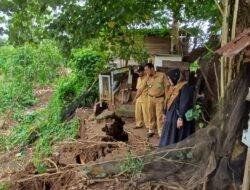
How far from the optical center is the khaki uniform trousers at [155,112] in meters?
8.66

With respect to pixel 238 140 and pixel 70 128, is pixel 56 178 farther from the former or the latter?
pixel 70 128

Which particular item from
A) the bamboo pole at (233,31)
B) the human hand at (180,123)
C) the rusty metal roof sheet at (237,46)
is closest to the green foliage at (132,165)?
the human hand at (180,123)

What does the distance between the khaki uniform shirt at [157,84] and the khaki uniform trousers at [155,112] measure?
4.7 inches

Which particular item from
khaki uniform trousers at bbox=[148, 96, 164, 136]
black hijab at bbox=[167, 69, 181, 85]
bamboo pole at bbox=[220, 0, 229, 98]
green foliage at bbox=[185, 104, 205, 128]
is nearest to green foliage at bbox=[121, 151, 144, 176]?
green foliage at bbox=[185, 104, 205, 128]

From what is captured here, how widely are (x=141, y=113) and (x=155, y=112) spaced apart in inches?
23.6

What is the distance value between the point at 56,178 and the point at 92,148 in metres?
1.15

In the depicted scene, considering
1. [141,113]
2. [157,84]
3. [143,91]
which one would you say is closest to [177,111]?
[157,84]

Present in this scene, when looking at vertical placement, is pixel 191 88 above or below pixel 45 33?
below

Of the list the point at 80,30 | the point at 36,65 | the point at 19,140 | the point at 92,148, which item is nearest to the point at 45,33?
the point at 80,30

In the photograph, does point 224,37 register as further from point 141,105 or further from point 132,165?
point 141,105

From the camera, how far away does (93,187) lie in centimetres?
607

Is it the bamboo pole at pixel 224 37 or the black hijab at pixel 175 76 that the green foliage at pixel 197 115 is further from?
the bamboo pole at pixel 224 37

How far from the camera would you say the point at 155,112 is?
8898 mm

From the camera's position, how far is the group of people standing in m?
6.78
